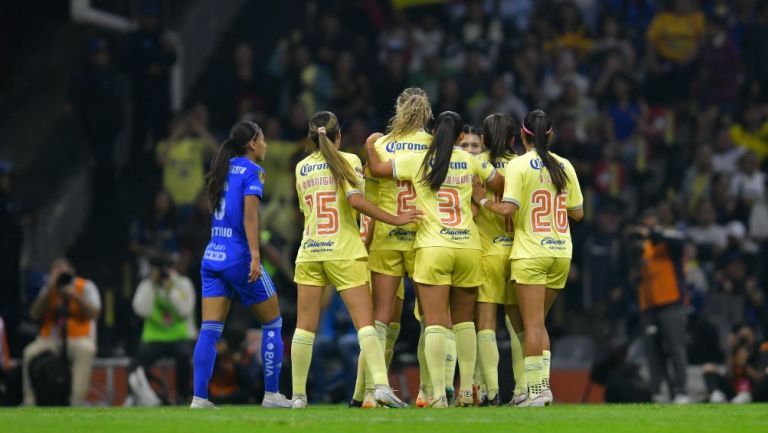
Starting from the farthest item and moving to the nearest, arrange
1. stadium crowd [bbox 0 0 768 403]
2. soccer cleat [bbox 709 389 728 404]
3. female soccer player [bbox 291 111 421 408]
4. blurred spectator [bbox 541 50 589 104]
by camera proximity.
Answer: blurred spectator [bbox 541 50 589 104] → stadium crowd [bbox 0 0 768 403] → soccer cleat [bbox 709 389 728 404] → female soccer player [bbox 291 111 421 408]

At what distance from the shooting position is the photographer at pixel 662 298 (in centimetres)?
2123

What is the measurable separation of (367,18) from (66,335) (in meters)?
9.63

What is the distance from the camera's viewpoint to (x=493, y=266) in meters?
15.6

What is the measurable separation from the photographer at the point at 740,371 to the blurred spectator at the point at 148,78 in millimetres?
9563

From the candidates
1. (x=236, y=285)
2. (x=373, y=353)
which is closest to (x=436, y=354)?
(x=373, y=353)

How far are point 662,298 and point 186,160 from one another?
7884 mm

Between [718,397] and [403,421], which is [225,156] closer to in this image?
[403,421]

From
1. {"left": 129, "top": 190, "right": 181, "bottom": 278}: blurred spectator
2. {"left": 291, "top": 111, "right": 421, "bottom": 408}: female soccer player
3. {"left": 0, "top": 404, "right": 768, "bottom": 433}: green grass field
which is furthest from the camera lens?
{"left": 129, "top": 190, "right": 181, "bottom": 278}: blurred spectator

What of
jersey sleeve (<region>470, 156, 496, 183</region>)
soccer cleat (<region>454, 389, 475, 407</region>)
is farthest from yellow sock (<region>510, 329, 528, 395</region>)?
jersey sleeve (<region>470, 156, 496, 183</region>)

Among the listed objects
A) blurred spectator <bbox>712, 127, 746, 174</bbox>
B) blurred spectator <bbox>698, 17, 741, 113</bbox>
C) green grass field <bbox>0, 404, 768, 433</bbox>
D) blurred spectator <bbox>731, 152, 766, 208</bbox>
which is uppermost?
blurred spectator <bbox>698, 17, 741, 113</bbox>

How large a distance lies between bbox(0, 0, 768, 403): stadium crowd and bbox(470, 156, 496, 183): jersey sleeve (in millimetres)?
6279

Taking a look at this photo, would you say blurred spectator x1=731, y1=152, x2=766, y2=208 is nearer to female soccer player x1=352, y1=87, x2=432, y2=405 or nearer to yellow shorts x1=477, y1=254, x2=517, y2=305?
yellow shorts x1=477, y1=254, x2=517, y2=305

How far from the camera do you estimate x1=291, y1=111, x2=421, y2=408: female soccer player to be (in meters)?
14.7

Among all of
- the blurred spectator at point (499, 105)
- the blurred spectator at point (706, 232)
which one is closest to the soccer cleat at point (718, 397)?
the blurred spectator at point (706, 232)
